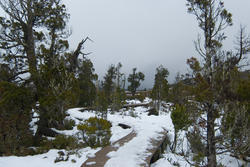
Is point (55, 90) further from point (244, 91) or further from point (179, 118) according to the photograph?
point (244, 91)

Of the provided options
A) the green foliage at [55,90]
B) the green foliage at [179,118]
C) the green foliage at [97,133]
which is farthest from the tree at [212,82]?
the green foliage at [55,90]

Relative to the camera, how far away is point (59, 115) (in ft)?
30.4

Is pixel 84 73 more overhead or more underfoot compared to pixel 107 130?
more overhead

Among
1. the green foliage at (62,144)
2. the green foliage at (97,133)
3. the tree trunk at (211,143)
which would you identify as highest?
the tree trunk at (211,143)

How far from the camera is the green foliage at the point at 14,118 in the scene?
6246mm

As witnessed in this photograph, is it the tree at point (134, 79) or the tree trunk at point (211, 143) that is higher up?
the tree at point (134, 79)

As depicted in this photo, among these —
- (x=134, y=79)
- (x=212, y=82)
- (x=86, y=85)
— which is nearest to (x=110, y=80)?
(x=86, y=85)

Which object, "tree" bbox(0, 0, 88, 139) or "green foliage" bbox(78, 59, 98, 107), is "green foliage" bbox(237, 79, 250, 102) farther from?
"green foliage" bbox(78, 59, 98, 107)

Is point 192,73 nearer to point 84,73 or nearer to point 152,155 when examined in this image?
point 152,155

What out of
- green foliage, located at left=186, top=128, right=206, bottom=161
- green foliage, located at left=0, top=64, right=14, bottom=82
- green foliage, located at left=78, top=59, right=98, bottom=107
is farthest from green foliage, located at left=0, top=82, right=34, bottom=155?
green foliage, located at left=78, top=59, right=98, bottom=107

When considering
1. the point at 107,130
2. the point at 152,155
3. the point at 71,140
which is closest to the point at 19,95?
the point at 71,140

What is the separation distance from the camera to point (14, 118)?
6.62 m

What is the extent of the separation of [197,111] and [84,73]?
21322mm

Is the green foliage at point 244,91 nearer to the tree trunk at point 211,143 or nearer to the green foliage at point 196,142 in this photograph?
the tree trunk at point 211,143
